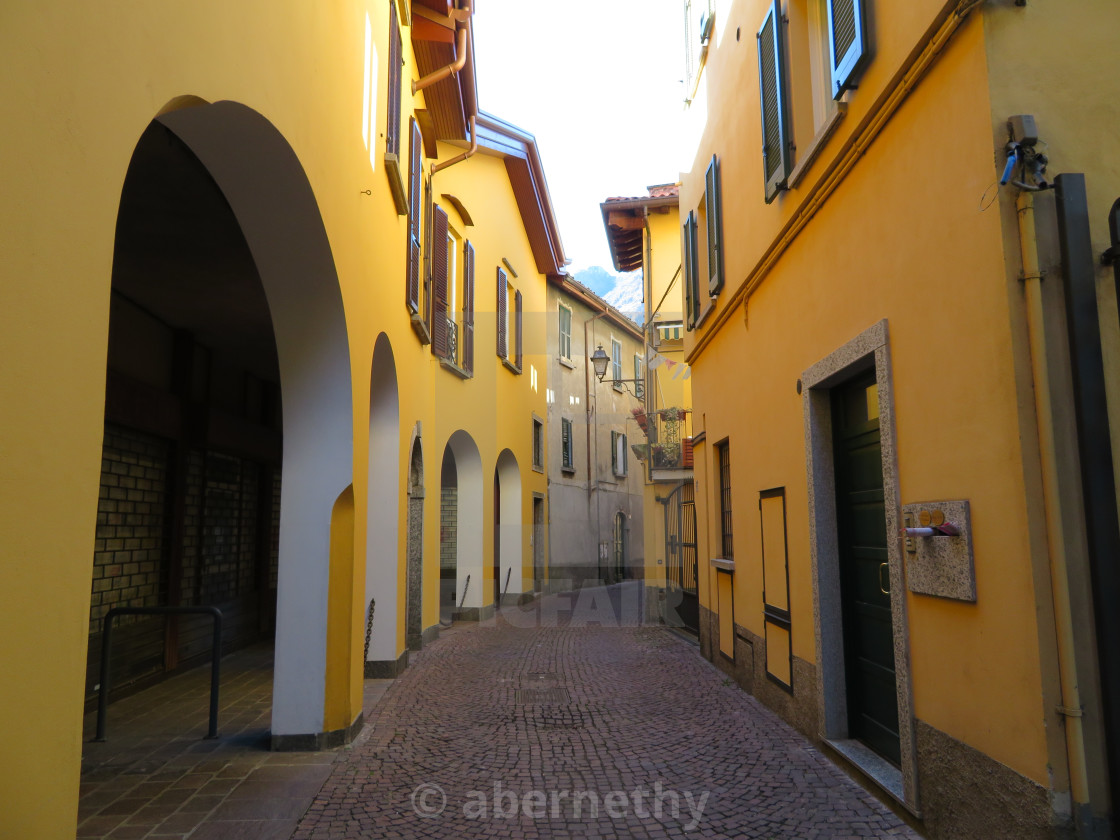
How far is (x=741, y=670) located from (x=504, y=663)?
294 cm

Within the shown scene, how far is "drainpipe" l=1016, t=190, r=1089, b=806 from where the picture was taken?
9.05ft

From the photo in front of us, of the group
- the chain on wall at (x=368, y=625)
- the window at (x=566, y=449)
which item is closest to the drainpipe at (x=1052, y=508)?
the chain on wall at (x=368, y=625)

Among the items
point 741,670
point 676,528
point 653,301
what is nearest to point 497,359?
point 653,301

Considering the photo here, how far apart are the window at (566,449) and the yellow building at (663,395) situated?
402 cm

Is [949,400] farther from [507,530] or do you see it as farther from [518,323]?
[518,323]

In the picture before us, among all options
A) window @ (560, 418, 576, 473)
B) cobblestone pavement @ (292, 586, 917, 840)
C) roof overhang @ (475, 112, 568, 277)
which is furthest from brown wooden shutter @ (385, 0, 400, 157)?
window @ (560, 418, 576, 473)

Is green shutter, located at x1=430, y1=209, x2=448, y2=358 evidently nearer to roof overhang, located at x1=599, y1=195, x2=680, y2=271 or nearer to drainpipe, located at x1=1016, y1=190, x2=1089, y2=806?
roof overhang, located at x1=599, y1=195, x2=680, y2=271

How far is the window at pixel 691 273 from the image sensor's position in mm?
9883

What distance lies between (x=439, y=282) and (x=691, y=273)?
12.2 ft

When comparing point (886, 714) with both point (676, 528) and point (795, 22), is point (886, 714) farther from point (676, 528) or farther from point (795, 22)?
point (676, 528)

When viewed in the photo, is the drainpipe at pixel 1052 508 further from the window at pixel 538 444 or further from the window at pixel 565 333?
the window at pixel 565 333

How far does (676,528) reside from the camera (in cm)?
1356

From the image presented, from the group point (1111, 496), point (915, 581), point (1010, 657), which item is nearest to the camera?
point (1111, 496)

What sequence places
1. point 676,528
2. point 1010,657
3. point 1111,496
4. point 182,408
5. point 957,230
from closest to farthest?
point 1111,496, point 1010,657, point 957,230, point 182,408, point 676,528
